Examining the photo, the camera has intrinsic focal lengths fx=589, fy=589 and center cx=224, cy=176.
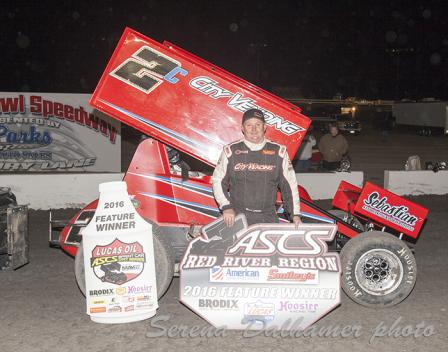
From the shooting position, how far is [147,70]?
17.9ft

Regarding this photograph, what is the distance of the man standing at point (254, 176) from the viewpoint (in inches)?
193

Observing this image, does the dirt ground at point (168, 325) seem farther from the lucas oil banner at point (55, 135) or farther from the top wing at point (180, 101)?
the lucas oil banner at point (55, 135)

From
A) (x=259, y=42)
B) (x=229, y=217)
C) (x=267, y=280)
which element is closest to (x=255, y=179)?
(x=229, y=217)

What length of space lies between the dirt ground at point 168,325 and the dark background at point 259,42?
1772 inches

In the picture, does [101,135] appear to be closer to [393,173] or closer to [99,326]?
[393,173]

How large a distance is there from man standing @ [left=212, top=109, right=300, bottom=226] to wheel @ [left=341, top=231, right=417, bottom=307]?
0.71 metres

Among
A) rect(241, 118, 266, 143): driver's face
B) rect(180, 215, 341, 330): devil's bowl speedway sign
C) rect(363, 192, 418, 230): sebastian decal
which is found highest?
rect(241, 118, 266, 143): driver's face

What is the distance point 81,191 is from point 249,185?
6811 millimetres

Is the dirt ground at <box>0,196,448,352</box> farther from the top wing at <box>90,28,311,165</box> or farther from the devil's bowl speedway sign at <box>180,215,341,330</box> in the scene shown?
the top wing at <box>90,28,311,165</box>

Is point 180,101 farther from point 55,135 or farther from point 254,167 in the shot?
point 55,135

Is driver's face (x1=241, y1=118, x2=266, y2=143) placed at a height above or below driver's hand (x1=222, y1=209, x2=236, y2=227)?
above

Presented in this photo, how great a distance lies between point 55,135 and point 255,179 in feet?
36.0

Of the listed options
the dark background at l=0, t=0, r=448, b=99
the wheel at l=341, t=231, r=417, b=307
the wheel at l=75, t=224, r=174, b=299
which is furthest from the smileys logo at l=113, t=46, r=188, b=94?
the dark background at l=0, t=0, r=448, b=99

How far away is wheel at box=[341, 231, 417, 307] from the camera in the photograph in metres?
5.25
